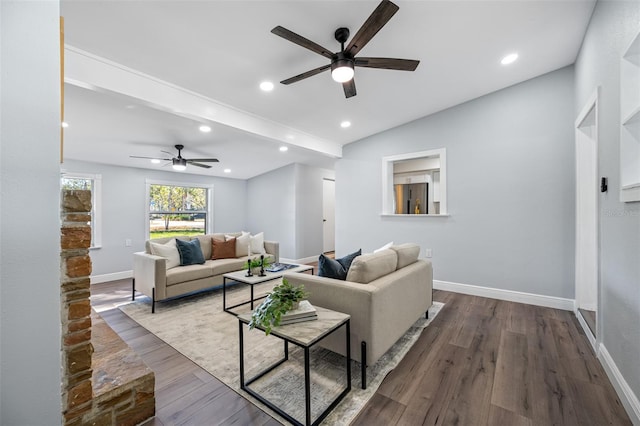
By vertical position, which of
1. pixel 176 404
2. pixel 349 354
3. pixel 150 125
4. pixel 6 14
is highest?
pixel 150 125

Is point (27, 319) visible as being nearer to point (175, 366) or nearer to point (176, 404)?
point (176, 404)

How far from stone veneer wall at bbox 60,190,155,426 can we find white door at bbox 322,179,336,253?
19.5ft

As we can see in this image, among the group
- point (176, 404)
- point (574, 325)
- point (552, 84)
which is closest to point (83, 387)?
point (176, 404)

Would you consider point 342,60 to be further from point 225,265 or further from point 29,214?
point 225,265

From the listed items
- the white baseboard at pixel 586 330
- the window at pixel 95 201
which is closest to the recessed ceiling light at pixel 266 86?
the window at pixel 95 201

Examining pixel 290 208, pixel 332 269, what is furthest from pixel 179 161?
pixel 332 269

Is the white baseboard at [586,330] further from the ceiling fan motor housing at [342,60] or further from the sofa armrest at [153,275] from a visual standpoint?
the sofa armrest at [153,275]

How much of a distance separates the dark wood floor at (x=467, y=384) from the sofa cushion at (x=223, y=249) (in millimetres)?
1747

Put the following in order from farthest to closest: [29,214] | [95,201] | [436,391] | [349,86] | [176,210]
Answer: [176,210] → [95,201] → [349,86] → [436,391] → [29,214]

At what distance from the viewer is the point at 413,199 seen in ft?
17.6

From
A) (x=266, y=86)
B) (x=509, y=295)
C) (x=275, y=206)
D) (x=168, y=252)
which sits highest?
(x=266, y=86)

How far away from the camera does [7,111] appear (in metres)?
0.63

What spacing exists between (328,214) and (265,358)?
563 cm

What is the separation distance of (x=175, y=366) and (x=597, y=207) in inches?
146
